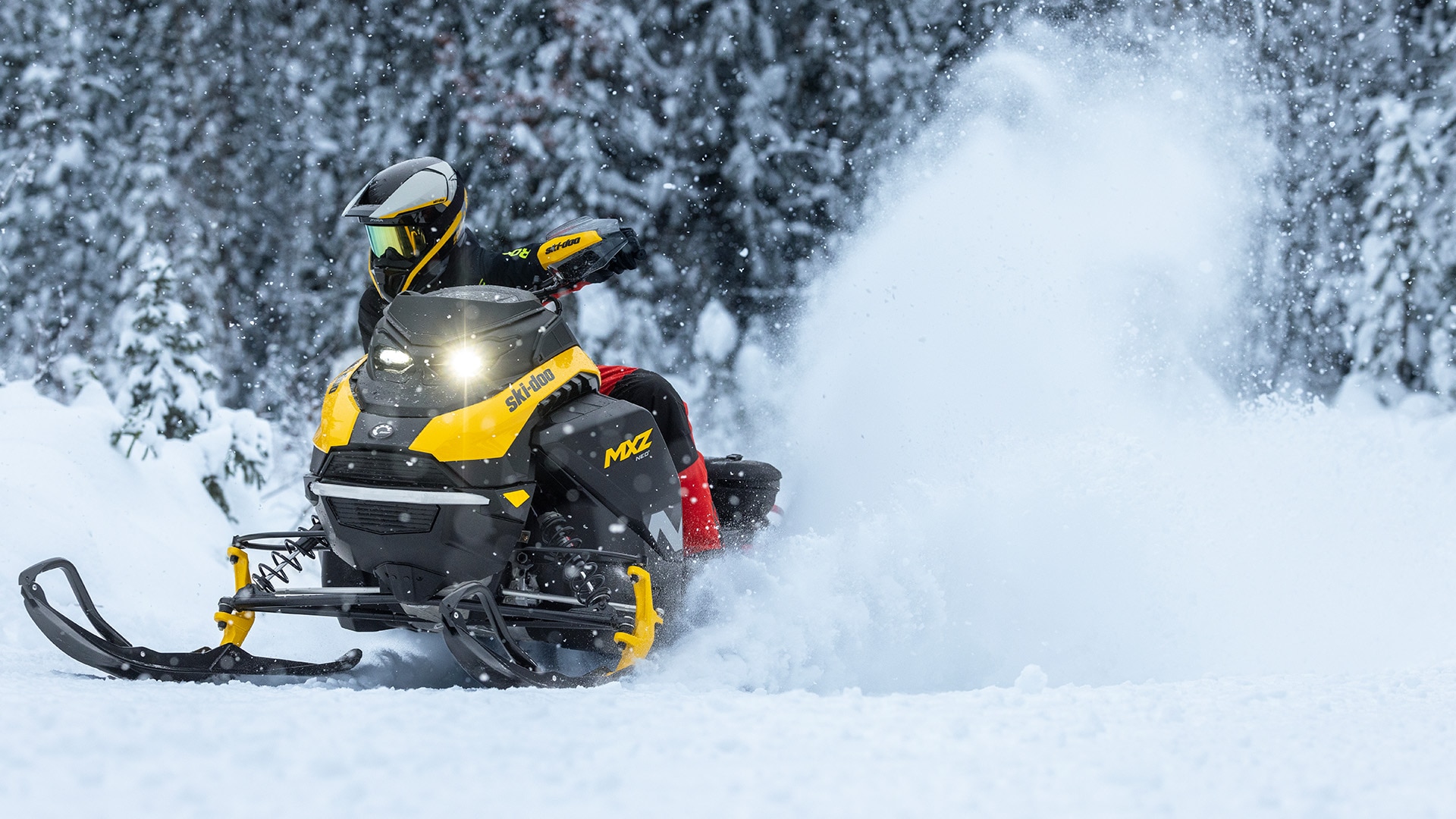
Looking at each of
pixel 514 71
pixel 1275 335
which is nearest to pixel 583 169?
pixel 514 71

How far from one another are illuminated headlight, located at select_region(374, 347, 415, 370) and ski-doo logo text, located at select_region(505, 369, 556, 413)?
0.32 meters

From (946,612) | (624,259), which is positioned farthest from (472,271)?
(946,612)

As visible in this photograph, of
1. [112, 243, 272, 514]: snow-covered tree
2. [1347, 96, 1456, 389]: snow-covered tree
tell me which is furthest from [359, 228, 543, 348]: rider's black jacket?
[1347, 96, 1456, 389]: snow-covered tree

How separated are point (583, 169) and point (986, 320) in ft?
16.4

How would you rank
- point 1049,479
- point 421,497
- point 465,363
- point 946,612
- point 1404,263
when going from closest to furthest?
1. point 421,497
2. point 465,363
3. point 946,612
4. point 1049,479
5. point 1404,263

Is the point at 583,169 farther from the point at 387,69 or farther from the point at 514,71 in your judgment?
the point at 387,69

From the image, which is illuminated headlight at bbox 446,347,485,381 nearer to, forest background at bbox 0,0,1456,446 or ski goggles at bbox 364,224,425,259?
ski goggles at bbox 364,224,425,259

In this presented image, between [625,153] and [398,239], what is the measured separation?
26.6 feet

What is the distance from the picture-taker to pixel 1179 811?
190cm

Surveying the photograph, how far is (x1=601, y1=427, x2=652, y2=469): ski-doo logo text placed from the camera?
3.37 meters

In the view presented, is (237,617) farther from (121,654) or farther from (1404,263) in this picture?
(1404,263)

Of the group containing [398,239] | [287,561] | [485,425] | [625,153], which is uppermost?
[625,153]

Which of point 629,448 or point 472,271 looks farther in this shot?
point 472,271

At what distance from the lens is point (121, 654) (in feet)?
10.7
